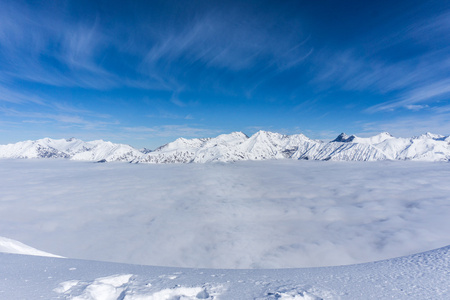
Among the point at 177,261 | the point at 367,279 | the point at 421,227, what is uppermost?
the point at 367,279

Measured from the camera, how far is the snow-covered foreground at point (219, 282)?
8320 millimetres

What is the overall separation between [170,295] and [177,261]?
87.6 ft

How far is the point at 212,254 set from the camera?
33531 mm

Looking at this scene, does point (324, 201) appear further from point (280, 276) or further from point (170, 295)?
point (170, 295)

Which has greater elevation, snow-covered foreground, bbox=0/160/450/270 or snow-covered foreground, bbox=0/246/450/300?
snow-covered foreground, bbox=0/246/450/300

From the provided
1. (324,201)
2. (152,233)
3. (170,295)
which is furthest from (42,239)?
(324,201)

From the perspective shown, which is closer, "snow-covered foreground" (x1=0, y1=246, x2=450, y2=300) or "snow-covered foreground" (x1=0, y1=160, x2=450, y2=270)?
"snow-covered foreground" (x1=0, y1=246, x2=450, y2=300)

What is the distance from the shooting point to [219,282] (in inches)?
381

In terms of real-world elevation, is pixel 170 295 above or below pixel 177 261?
above

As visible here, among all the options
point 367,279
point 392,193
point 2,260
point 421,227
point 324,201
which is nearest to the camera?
point 367,279

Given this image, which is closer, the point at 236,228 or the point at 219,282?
the point at 219,282

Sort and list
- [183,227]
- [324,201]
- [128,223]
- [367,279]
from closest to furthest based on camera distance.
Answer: [367,279], [183,227], [128,223], [324,201]

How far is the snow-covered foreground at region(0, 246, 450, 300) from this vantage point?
8320 mm

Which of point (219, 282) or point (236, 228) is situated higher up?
point (219, 282)
